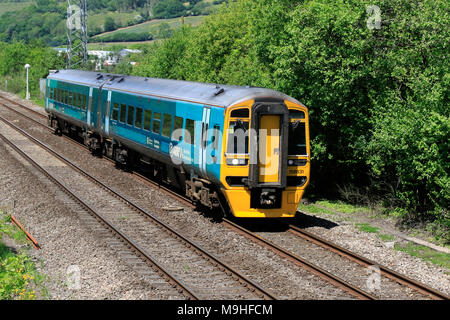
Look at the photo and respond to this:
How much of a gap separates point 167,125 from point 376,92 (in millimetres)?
6333

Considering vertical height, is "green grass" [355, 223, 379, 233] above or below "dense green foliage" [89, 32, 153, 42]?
below

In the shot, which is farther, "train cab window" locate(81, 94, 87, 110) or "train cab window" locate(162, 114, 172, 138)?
"train cab window" locate(81, 94, 87, 110)

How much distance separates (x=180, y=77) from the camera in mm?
48219

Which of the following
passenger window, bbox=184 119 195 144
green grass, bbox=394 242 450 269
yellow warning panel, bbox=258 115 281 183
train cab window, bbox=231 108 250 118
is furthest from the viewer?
passenger window, bbox=184 119 195 144

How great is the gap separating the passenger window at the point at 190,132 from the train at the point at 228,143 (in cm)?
3

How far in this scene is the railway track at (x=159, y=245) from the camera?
10.6 meters

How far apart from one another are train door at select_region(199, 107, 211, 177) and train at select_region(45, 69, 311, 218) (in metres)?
0.03

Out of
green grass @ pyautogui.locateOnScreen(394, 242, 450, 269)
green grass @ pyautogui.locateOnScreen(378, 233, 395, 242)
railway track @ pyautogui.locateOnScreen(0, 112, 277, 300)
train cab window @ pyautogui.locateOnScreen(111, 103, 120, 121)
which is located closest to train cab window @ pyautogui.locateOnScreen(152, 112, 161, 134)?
railway track @ pyautogui.locateOnScreen(0, 112, 277, 300)

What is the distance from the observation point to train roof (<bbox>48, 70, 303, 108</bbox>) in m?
14.1

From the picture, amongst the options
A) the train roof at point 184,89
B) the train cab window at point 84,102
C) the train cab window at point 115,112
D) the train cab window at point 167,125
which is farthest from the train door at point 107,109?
the train cab window at point 167,125

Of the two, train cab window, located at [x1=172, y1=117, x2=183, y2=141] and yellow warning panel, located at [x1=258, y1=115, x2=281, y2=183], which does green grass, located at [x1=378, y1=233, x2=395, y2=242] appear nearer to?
yellow warning panel, located at [x1=258, y1=115, x2=281, y2=183]

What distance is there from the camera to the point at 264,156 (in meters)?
13.9

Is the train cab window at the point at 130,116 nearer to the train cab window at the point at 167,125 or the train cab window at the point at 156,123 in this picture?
the train cab window at the point at 156,123

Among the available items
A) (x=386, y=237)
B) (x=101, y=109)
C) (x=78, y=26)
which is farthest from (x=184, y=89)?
(x=78, y=26)
